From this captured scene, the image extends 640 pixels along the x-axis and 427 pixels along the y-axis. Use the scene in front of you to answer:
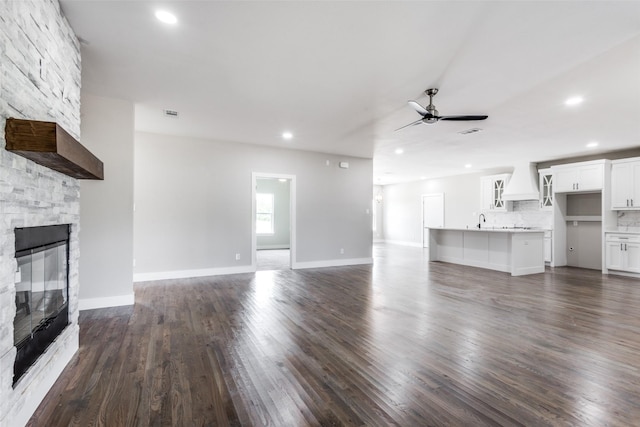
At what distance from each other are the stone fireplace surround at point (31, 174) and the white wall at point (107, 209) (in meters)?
1.42

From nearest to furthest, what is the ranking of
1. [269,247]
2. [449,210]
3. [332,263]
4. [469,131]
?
1. [469,131]
2. [332,263]
3. [449,210]
4. [269,247]

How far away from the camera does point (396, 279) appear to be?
573 cm

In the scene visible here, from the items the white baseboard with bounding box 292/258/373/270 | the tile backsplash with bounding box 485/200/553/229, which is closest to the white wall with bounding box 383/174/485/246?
the tile backsplash with bounding box 485/200/553/229

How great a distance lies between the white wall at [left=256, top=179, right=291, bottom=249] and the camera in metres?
11.1

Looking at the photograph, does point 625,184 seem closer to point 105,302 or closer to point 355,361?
point 355,361

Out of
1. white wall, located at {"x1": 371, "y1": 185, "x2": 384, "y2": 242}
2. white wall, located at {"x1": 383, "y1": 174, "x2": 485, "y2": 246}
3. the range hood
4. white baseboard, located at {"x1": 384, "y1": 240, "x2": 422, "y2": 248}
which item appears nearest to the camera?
the range hood

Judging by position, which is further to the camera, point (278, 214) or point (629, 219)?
point (278, 214)

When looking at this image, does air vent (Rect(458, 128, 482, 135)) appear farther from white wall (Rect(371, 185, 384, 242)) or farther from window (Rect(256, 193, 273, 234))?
white wall (Rect(371, 185, 384, 242))

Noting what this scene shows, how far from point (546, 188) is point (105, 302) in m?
9.59

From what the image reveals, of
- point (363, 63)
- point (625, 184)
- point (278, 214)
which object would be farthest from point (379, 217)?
point (363, 63)

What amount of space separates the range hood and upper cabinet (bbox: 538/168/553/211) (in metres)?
0.13

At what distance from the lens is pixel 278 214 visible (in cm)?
1139

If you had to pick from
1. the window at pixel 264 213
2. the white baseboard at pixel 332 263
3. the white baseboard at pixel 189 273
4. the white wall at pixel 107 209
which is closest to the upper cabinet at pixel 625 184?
the white baseboard at pixel 332 263

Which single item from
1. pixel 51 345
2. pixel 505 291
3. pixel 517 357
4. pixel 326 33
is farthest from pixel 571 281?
pixel 51 345
